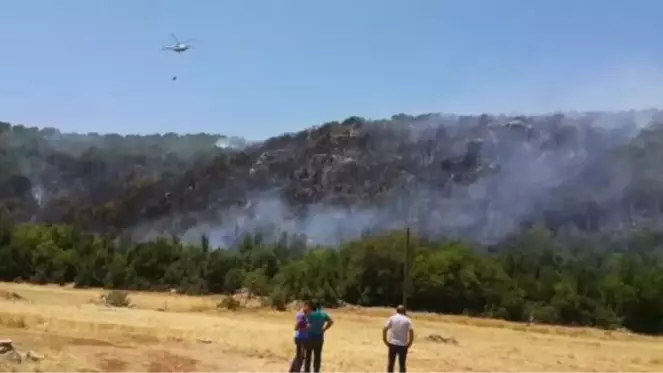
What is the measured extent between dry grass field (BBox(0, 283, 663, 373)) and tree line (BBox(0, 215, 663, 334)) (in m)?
8.91

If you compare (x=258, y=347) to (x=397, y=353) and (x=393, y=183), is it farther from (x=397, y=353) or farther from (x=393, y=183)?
(x=393, y=183)

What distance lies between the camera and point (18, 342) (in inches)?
901

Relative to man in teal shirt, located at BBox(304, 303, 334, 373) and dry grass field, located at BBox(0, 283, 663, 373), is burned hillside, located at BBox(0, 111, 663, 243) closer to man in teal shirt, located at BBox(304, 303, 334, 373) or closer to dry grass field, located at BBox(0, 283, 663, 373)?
dry grass field, located at BBox(0, 283, 663, 373)

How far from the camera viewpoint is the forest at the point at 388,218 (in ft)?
202

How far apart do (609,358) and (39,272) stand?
62.4 metres

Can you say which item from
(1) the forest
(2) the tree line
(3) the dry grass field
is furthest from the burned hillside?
→ (3) the dry grass field

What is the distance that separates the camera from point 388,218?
126m

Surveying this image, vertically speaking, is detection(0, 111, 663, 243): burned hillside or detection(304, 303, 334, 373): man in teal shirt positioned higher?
detection(0, 111, 663, 243): burned hillside

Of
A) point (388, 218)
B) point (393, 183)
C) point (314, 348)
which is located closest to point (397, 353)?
point (314, 348)

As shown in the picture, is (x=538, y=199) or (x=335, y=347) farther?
(x=538, y=199)

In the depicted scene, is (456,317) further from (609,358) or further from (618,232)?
(618,232)

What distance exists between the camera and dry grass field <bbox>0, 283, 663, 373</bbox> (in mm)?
21031

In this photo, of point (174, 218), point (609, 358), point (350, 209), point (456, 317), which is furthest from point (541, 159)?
point (609, 358)

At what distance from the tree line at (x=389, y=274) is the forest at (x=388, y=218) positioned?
0.15 metres
